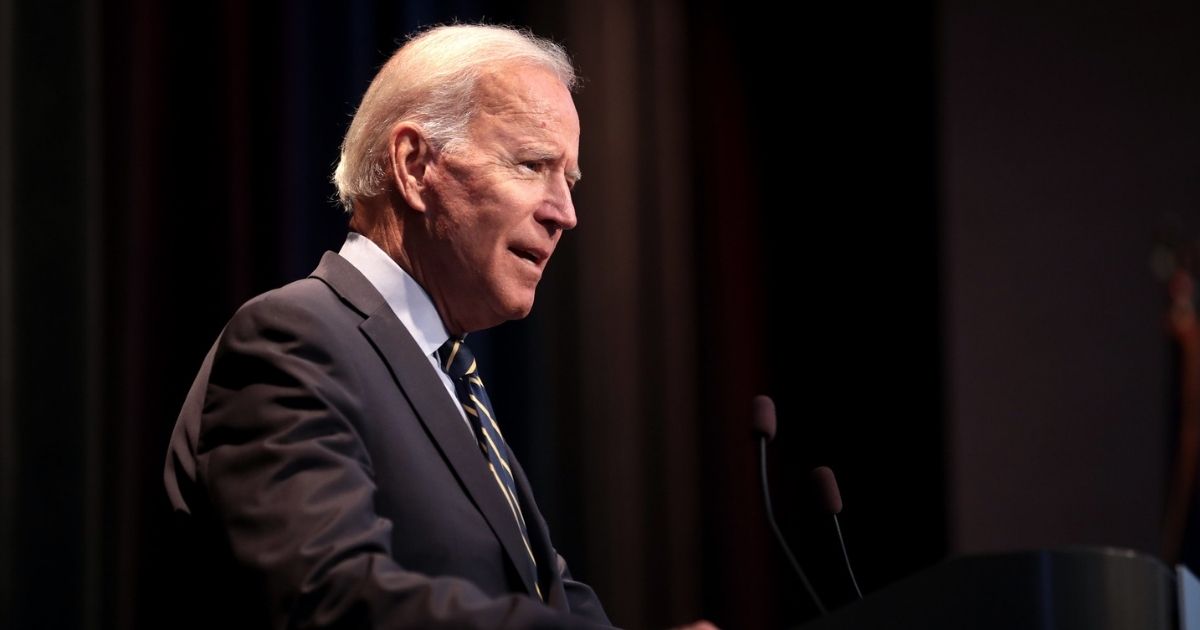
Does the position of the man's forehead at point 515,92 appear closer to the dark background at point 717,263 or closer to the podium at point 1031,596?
the podium at point 1031,596

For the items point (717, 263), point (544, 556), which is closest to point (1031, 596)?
point (544, 556)

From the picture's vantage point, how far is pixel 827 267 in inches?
162

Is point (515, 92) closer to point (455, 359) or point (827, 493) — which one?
point (455, 359)

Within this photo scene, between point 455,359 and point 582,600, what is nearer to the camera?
point 455,359

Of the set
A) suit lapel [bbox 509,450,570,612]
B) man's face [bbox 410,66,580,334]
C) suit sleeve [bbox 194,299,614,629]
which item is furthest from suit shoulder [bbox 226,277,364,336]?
suit lapel [bbox 509,450,570,612]

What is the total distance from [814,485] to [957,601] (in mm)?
381

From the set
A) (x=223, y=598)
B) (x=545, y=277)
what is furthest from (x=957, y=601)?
(x=545, y=277)

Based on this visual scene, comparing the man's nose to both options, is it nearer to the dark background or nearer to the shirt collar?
the shirt collar

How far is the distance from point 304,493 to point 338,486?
37 mm

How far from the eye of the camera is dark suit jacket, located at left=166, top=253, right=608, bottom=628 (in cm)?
122

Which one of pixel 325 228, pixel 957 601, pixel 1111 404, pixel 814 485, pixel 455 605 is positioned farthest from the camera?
pixel 1111 404

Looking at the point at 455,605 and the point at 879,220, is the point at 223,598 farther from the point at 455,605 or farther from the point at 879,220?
the point at 879,220

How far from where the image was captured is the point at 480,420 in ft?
5.54

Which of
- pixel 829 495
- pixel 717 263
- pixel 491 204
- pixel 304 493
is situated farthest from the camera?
pixel 717 263
